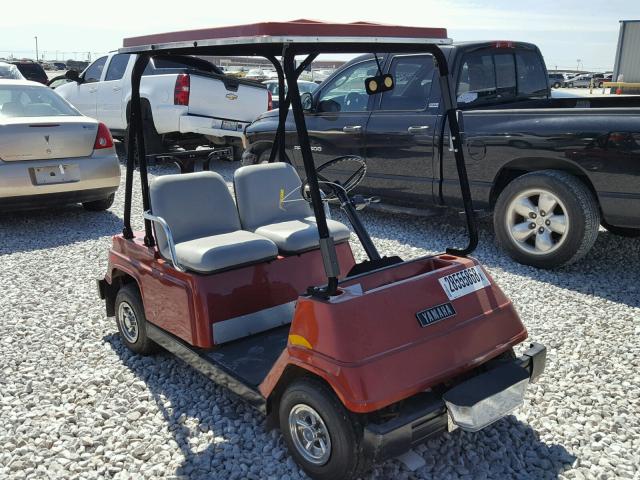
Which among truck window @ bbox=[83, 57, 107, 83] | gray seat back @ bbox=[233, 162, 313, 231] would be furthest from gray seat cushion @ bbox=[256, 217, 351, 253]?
truck window @ bbox=[83, 57, 107, 83]

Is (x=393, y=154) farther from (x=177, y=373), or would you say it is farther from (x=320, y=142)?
(x=177, y=373)

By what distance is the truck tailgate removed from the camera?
32.7 feet

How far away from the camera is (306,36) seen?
255 cm

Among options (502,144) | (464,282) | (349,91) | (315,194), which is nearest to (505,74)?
(502,144)

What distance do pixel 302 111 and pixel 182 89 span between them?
763cm

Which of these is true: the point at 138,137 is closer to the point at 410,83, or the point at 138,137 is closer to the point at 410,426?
the point at 410,426

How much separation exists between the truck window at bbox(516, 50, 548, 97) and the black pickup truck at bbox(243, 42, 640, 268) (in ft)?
0.04

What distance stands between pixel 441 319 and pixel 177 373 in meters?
1.73

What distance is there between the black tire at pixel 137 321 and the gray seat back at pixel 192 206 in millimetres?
454

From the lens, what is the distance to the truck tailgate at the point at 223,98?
997 cm

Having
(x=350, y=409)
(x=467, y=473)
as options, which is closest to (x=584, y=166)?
(x=467, y=473)

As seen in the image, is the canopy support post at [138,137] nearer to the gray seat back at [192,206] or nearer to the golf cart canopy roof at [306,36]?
the gray seat back at [192,206]

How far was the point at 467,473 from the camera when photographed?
2822mm

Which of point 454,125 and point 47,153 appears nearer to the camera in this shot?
point 454,125
